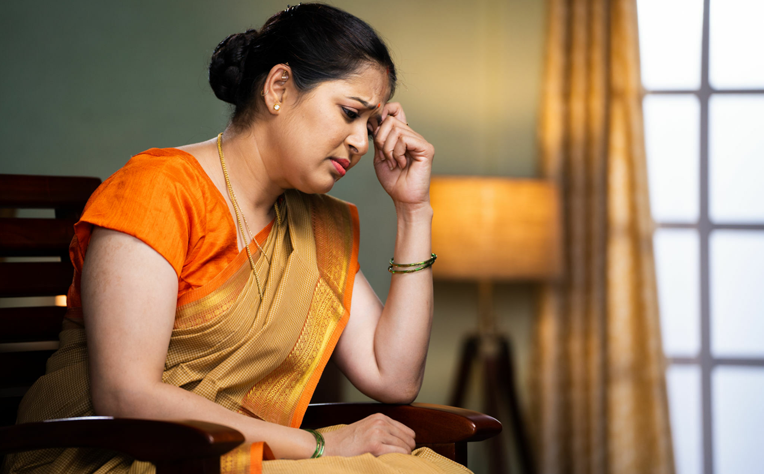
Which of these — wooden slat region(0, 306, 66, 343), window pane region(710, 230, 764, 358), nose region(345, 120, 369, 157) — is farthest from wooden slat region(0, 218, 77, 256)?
window pane region(710, 230, 764, 358)

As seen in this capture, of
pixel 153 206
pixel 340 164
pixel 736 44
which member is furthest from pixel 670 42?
pixel 153 206

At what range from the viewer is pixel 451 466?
3.70ft

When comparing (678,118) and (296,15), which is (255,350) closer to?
(296,15)

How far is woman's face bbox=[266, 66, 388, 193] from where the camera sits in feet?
3.73

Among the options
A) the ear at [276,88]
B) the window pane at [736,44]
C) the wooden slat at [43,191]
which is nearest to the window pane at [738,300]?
the window pane at [736,44]

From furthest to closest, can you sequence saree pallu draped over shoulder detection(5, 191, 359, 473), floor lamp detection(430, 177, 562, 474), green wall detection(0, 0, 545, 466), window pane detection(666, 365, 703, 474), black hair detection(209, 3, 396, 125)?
1. window pane detection(666, 365, 703, 474)
2. floor lamp detection(430, 177, 562, 474)
3. green wall detection(0, 0, 545, 466)
4. black hair detection(209, 3, 396, 125)
5. saree pallu draped over shoulder detection(5, 191, 359, 473)

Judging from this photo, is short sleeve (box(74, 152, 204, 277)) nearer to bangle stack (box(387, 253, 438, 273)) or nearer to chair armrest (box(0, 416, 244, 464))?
chair armrest (box(0, 416, 244, 464))

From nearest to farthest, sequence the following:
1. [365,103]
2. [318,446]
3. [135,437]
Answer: [135,437], [318,446], [365,103]

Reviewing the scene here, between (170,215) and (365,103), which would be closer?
(170,215)

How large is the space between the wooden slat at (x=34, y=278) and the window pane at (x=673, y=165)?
7.06ft

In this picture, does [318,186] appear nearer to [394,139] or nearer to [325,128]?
[325,128]

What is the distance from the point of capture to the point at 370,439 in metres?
1.10

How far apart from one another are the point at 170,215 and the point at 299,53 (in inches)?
15.6

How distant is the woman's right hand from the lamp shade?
1047mm
